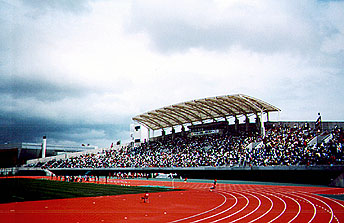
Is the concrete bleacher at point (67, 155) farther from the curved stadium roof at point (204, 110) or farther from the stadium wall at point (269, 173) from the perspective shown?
the stadium wall at point (269, 173)

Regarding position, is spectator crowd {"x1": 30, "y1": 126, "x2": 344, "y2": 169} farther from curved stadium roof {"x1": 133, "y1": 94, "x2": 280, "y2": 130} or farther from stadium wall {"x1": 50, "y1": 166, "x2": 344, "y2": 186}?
curved stadium roof {"x1": 133, "y1": 94, "x2": 280, "y2": 130}

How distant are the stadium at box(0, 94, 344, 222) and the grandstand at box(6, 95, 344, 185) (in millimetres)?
151

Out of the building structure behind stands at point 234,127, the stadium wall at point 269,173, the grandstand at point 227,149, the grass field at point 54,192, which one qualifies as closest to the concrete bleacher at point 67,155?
the grandstand at point 227,149

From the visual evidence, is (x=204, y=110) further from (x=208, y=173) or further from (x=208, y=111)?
(x=208, y=173)

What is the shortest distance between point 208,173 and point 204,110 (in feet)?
39.3

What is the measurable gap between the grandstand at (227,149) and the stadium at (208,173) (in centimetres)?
15

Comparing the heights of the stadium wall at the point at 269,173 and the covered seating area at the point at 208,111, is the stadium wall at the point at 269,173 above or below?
below

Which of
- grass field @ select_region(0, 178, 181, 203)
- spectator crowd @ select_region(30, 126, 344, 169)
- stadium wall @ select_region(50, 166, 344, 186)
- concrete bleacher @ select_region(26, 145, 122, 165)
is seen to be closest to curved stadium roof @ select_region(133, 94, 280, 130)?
spectator crowd @ select_region(30, 126, 344, 169)

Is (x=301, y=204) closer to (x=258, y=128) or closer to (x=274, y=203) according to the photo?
(x=274, y=203)

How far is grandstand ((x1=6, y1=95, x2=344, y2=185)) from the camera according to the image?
34250mm

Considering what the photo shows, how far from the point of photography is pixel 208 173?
45.4 metres

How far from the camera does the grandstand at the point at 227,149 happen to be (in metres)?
34.2

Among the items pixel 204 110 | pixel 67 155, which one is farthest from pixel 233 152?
pixel 67 155

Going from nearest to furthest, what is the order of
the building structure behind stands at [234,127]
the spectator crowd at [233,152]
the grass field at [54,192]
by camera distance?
1. the grass field at [54,192]
2. the spectator crowd at [233,152]
3. the building structure behind stands at [234,127]
